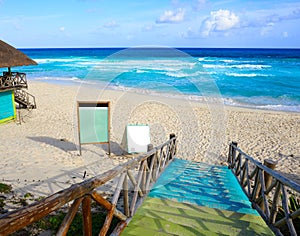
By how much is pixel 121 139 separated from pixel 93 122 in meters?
2.54

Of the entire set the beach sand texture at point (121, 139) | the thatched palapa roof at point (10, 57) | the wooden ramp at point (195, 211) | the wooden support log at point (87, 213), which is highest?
the thatched palapa roof at point (10, 57)

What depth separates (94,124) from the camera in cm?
807

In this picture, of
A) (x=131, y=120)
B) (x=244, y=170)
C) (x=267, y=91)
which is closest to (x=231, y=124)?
(x=131, y=120)

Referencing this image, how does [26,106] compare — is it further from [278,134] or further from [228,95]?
[228,95]

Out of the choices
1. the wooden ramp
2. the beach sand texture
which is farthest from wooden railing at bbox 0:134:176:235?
the beach sand texture

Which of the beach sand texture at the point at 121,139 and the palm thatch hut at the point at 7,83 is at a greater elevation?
the palm thatch hut at the point at 7,83

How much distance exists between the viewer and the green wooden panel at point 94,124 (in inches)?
312

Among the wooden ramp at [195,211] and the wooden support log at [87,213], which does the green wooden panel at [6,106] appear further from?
the wooden support log at [87,213]

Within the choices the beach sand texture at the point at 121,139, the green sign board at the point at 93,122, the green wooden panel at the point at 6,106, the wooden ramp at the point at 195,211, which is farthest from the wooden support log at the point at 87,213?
the green wooden panel at the point at 6,106

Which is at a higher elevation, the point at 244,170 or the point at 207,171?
the point at 244,170

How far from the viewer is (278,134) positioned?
11523 mm

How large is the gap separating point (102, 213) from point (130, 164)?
70.6 inches

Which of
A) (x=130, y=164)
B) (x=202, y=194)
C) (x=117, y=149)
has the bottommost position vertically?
(x=117, y=149)

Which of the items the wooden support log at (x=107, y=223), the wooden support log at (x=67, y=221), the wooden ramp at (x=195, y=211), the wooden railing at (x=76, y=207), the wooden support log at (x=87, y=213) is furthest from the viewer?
the wooden ramp at (x=195, y=211)
